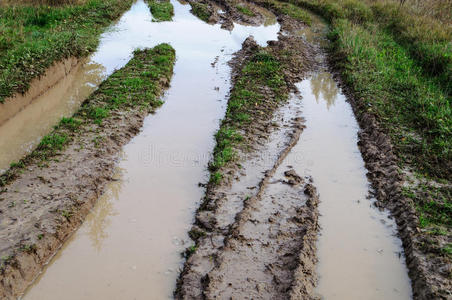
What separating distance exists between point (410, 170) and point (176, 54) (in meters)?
8.98

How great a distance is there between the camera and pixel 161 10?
19.1 m

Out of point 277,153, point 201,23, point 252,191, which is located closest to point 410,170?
point 277,153

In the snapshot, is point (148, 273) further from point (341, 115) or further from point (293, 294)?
point (341, 115)

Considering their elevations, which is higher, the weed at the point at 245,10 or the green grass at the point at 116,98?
the green grass at the point at 116,98

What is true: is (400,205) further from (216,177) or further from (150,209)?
(150,209)

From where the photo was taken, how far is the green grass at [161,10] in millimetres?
18172

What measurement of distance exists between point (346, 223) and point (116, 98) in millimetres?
6134

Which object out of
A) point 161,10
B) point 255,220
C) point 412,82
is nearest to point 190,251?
point 255,220

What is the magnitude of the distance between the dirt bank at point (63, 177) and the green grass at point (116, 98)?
0.02m

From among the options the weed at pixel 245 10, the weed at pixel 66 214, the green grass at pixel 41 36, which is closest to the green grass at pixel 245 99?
the weed at pixel 66 214

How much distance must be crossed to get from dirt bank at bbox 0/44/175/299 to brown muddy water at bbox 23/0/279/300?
213mm

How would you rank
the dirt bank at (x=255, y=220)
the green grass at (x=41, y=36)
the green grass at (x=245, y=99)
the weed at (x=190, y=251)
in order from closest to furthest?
the dirt bank at (x=255, y=220)
the weed at (x=190, y=251)
the green grass at (x=245, y=99)
the green grass at (x=41, y=36)

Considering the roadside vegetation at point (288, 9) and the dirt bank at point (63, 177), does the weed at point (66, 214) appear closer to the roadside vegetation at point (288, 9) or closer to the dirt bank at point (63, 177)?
the dirt bank at point (63, 177)

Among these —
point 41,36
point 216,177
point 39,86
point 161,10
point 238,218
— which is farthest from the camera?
point 161,10
